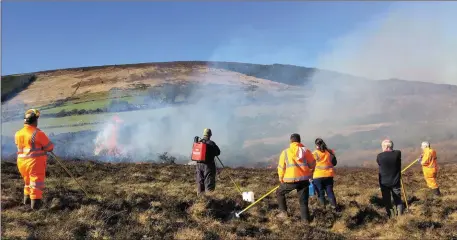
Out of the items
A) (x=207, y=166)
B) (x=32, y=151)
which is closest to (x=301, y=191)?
(x=207, y=166)

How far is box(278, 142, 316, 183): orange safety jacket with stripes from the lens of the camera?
7668 mm

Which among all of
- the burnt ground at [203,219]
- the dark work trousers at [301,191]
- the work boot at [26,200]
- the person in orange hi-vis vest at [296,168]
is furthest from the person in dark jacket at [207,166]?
the work boot at [26,200]

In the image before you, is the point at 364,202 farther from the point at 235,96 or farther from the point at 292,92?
the point at 292,92

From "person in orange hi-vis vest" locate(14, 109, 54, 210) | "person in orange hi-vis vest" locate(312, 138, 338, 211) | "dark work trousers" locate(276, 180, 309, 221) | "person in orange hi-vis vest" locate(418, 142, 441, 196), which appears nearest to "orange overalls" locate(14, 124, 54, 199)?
"person in orange hi-vis vest" locate(14, 109, 54, 210)

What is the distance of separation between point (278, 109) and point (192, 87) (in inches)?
390

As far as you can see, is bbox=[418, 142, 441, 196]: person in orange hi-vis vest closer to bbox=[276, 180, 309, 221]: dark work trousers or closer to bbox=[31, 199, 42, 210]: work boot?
bbox=[276, 180, 309, 221]: dark work trousers

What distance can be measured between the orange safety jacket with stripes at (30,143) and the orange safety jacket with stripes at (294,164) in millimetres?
4641

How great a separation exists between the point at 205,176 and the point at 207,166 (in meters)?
0.34

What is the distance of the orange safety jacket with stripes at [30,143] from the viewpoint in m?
7.20

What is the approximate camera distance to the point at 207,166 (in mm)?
10250

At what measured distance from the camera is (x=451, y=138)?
3372 centimetres

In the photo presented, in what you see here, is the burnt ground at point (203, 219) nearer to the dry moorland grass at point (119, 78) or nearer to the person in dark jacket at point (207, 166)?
the person in dark jacket at point (207, 166)

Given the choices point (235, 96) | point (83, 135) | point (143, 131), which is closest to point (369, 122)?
point (235, 96)

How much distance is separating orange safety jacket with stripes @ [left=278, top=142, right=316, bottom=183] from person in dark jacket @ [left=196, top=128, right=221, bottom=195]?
2732mm
